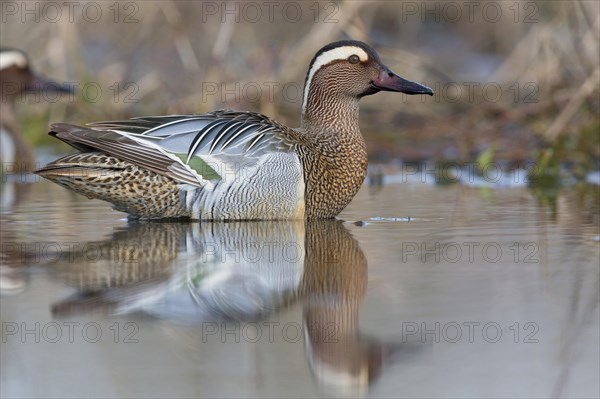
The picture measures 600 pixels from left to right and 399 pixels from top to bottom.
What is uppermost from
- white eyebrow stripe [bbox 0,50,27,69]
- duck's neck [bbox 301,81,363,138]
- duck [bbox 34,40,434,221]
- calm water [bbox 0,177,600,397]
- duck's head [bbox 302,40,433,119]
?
white eyebrow stripe [bbox 0,50,27,69]

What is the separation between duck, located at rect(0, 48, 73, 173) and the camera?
10531 mm

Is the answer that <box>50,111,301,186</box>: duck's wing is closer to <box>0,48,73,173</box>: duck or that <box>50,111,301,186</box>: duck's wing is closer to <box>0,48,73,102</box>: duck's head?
<box>0,48,73,173</box>: duck

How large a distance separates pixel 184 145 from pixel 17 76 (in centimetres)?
479

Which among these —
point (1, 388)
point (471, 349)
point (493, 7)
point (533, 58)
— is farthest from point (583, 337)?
point (493, 7)

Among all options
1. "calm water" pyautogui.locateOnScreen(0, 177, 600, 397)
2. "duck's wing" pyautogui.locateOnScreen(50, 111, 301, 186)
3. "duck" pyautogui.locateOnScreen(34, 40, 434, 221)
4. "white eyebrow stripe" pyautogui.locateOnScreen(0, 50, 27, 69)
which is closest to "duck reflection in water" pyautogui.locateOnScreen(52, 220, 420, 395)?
"calm water" pyautogui.locateOnScreen(0, 177, 600, 397)

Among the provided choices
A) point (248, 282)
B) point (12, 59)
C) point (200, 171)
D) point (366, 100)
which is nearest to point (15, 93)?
point (12, 59)

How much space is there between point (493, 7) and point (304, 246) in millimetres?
9009

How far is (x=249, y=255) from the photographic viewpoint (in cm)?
564

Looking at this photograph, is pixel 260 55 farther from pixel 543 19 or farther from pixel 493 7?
pixel 493 7

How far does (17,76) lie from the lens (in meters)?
11.3

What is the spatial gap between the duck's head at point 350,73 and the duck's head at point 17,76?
4226mm

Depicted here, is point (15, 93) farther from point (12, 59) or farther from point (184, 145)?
point (184, 145)

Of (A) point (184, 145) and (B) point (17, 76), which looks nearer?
(A) point (184, 145)

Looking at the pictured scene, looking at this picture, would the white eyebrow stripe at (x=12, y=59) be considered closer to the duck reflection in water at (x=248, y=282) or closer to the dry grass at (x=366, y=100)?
the dry grass at (x=366, y=100)
